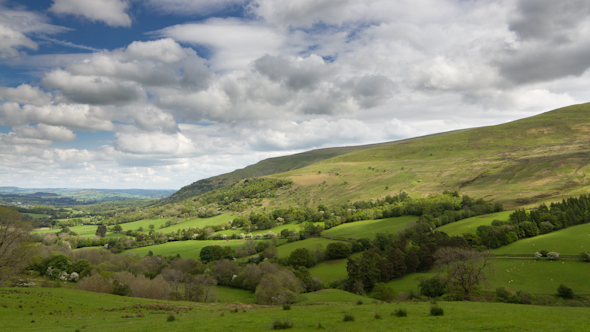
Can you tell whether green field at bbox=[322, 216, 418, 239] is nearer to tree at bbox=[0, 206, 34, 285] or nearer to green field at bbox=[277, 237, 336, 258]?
green field at bbox=[277, 237, 336, 258]

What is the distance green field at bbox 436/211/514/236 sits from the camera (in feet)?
339

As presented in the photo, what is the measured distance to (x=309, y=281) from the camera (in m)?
73.8

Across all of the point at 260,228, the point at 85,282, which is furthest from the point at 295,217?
the point at 85,282

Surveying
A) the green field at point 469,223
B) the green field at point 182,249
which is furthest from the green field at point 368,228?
the green field at point 182,249

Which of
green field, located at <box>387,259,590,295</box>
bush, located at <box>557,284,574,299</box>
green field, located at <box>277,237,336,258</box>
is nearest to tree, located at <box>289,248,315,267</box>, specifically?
green field, located at <box>277,237,336,258</box>

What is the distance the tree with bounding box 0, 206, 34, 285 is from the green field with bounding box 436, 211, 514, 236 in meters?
115

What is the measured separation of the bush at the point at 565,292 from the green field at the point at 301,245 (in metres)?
67.6

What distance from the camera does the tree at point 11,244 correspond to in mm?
40281

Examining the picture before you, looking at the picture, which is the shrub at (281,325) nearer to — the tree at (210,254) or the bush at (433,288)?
the bush at (433,288)

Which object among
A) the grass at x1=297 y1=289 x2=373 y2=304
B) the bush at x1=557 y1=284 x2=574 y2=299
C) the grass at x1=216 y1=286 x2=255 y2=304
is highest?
the grass at x1=297 y1=289 x2=373 y2=304

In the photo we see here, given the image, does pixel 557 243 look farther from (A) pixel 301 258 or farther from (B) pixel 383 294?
(A) pixel 301 258

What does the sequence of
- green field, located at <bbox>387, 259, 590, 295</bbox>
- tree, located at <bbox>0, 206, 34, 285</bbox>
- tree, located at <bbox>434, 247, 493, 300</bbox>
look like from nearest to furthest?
1. tree, located at <bbox>0, 206, 34, 285</bbox>
2. tree, located at <bbox>434, 247, 493, 300</bbox>
3. green field, located at <bbox>387, 259, 590, 295</bbox>

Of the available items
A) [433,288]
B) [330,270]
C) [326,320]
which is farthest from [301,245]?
[326,320]

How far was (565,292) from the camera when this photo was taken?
56.6m
